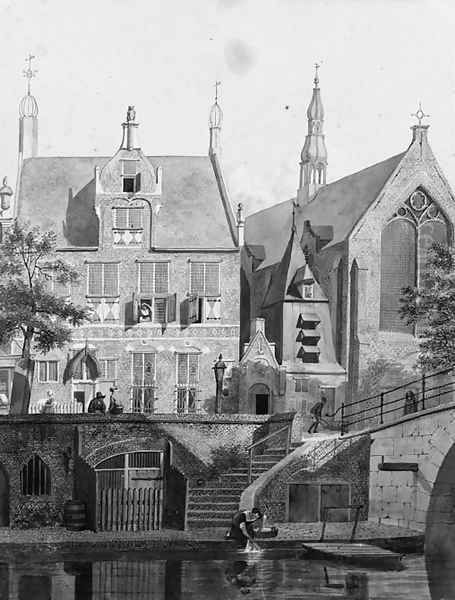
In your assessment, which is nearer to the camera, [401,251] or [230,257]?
[230,257]

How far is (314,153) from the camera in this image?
260ft

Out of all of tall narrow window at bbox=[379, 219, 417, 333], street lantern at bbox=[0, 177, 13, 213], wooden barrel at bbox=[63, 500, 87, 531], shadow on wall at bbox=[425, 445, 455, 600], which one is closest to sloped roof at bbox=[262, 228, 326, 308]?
tall narrow window at bbox=[379, 219, 417, 333]

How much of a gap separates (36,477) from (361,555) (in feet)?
48.1

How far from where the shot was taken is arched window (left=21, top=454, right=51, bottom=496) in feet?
129

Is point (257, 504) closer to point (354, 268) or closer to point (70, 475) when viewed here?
point (70, 475)

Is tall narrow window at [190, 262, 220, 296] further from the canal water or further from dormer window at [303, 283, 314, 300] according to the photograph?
the canal water

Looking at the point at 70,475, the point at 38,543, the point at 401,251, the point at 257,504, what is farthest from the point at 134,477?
the point at 401,251

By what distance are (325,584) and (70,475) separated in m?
16.8

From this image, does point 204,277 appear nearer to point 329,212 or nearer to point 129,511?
point 329,212

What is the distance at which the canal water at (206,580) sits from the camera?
74.3ft

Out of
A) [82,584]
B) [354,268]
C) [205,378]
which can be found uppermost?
[354,268]

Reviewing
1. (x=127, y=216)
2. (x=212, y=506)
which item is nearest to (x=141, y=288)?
(x=127, y=216)

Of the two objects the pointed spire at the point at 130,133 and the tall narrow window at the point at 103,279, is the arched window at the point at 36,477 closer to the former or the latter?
the tall narrow window at the point at 103,279

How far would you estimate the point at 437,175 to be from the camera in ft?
193
